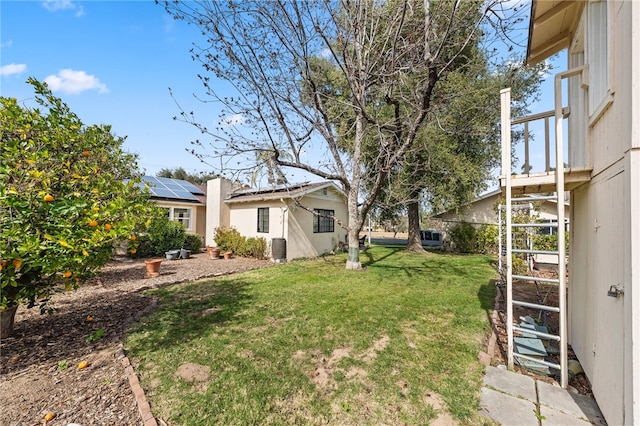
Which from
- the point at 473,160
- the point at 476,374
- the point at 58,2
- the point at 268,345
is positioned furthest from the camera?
the point at 473,160

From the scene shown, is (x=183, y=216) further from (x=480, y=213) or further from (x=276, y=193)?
(x=480, y=213)

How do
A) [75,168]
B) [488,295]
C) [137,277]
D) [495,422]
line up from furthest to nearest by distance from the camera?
[137,277] → [488,295] → [75,168] → [495,422]

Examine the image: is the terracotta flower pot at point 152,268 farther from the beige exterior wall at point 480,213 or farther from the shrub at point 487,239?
the shrub at point 487,239

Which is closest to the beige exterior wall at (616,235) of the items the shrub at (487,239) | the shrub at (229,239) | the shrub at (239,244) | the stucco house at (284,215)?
the stucco house at (284,215)

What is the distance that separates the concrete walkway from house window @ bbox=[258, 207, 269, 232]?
1110cm

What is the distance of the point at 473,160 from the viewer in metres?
14.5

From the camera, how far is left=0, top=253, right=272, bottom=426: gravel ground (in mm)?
2645

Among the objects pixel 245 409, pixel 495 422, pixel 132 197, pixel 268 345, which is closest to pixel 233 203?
pixel 132 197

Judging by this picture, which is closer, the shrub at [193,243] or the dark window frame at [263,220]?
the dark window frame at [263,220]

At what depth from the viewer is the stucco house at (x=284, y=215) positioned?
1259cm

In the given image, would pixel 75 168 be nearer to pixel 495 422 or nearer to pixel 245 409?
pixel 245 409

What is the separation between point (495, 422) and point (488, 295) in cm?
504

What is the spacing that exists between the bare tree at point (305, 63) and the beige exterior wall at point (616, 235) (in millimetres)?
3651

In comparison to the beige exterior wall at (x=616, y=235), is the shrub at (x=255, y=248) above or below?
below
